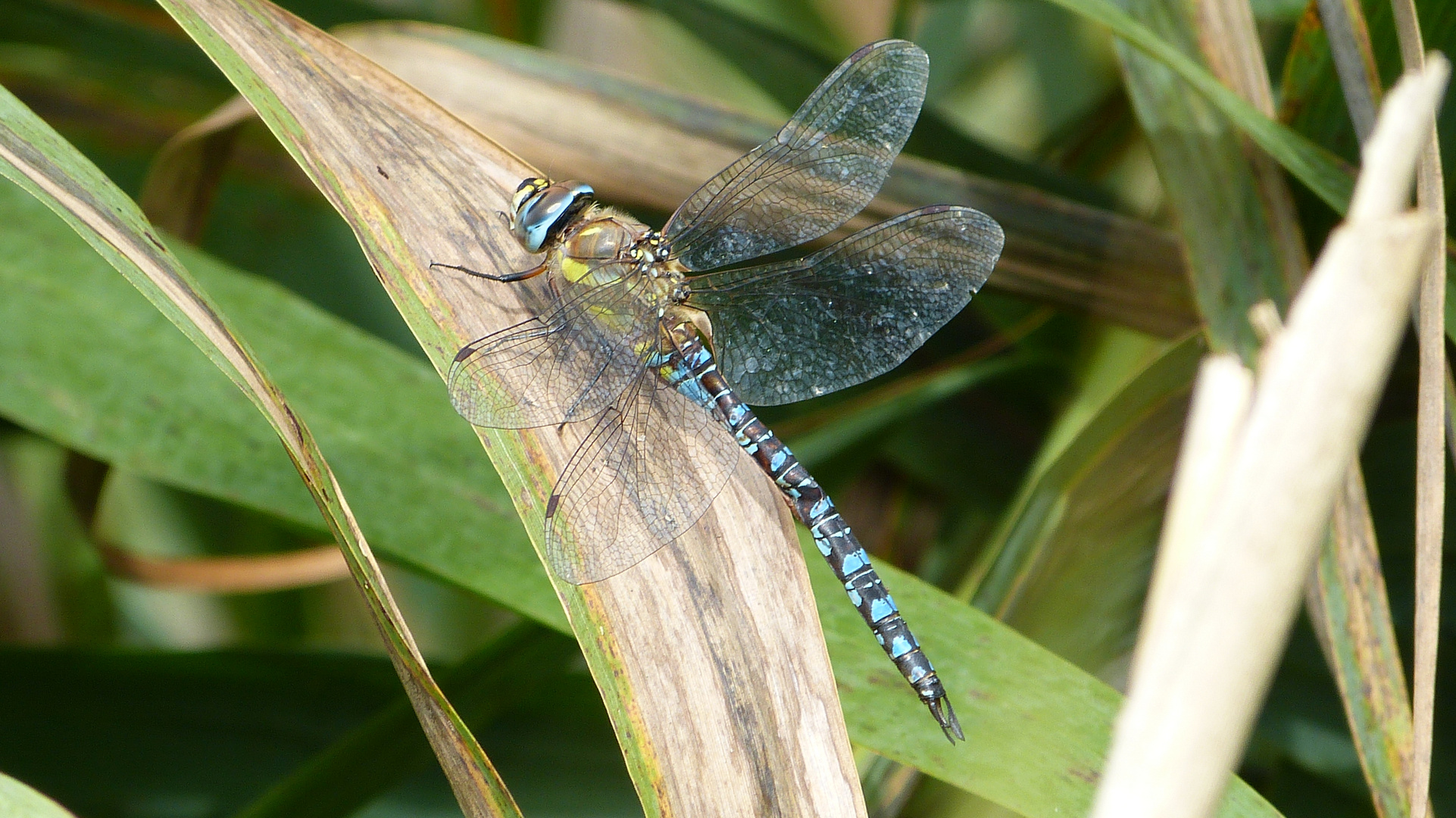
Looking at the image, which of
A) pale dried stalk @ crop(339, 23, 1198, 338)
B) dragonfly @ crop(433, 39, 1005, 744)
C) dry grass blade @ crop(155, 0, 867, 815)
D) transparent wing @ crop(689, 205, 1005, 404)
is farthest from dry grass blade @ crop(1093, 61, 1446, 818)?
pale dried stalk @ crop(339, 23, 1198, 338)

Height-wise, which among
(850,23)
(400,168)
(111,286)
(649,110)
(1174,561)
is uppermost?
(850,23)

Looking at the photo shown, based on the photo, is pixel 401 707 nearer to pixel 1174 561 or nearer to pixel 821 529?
pixel 821 529

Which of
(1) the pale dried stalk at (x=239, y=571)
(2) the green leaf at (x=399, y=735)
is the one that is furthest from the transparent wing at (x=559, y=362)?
(1) the pale dried stalk at (x=239, y=571)

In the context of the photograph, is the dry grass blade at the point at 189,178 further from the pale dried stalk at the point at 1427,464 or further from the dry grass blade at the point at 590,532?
the pale dried stalk at the point at 1427,464

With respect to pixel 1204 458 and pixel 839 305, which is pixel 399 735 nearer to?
pixel 839 305

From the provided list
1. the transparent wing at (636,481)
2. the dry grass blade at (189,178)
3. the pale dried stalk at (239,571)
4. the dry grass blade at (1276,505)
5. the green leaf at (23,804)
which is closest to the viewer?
the dry grass blade at (1276,505)


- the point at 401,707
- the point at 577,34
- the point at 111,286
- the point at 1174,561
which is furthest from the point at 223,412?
the point at 577,34
